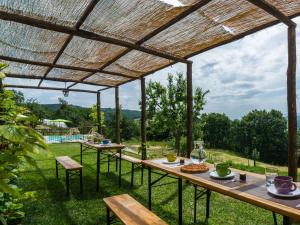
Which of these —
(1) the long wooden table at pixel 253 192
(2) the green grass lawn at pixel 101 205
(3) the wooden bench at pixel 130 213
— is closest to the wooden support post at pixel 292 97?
(2) the green grass lawn at pixel 101 205

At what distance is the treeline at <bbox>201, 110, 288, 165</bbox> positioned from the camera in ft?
119

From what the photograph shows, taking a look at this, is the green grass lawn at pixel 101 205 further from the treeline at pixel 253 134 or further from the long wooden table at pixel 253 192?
the treeline at pixel 253 134

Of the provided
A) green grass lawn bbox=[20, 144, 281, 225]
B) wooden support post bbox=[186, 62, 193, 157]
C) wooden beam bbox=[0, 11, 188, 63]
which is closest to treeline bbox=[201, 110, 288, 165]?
wooden support post bbox=[186, 62, 193, 157]

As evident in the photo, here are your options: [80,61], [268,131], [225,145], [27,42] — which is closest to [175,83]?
[80,61]

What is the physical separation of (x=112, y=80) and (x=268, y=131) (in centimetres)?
3637

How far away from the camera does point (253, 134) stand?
132ft

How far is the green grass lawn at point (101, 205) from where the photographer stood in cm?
355

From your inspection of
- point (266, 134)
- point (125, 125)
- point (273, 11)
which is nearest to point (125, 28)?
point (273, 11)

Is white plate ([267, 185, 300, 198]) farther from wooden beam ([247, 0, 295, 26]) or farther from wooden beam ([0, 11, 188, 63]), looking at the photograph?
wooden beam ([0, 11, 188, 63])

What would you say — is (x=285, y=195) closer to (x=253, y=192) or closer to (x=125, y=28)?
(x=253, y=192)

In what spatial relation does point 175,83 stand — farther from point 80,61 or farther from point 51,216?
point 51,216

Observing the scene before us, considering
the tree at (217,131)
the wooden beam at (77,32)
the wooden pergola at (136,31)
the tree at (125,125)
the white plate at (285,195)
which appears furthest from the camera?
the tree at (217,131)

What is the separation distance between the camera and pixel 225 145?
44.4 m

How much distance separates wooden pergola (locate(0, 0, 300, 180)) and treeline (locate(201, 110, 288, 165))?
30.1 metres
